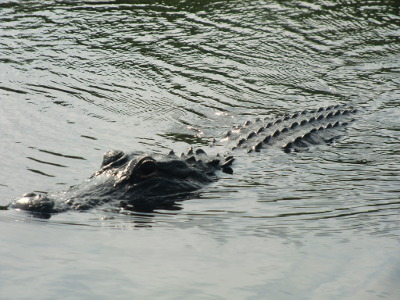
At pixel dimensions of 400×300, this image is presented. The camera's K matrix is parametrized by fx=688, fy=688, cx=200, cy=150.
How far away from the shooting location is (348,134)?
903 cm

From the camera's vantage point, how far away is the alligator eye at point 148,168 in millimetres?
6574

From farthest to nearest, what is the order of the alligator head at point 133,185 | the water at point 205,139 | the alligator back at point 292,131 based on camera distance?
the alligator back at point 292,131 → the alligator head at point 133,185 → the water at point 205,139

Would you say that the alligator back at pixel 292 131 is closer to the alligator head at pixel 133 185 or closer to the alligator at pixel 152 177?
the alligator at pixel 152 177

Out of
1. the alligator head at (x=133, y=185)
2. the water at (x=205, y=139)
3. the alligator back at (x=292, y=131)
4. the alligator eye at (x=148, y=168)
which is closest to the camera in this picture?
the water at (x=205, y=139)

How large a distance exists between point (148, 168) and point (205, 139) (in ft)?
7.40

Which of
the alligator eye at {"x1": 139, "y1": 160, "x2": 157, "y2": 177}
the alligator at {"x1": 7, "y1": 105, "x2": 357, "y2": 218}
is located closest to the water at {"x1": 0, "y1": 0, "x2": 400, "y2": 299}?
the alligator at {"x1": 7, "y1": 105, "x2": 357, "y2": 218}

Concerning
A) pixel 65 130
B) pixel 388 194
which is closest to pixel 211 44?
pixel 65 130

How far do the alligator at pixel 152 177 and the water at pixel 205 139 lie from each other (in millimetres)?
166

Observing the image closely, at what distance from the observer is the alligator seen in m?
6.05

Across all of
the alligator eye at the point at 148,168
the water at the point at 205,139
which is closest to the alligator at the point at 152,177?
the alligator eye at the point at 148,168

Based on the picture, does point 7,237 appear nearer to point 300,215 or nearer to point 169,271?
point 169,271

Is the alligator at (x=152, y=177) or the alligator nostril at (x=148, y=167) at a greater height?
the alligator nostril at (x=148, y=167)

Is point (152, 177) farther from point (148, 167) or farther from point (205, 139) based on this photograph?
point (205, 139)

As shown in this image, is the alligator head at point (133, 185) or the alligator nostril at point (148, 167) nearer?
the alligator head at point (133, 185)
